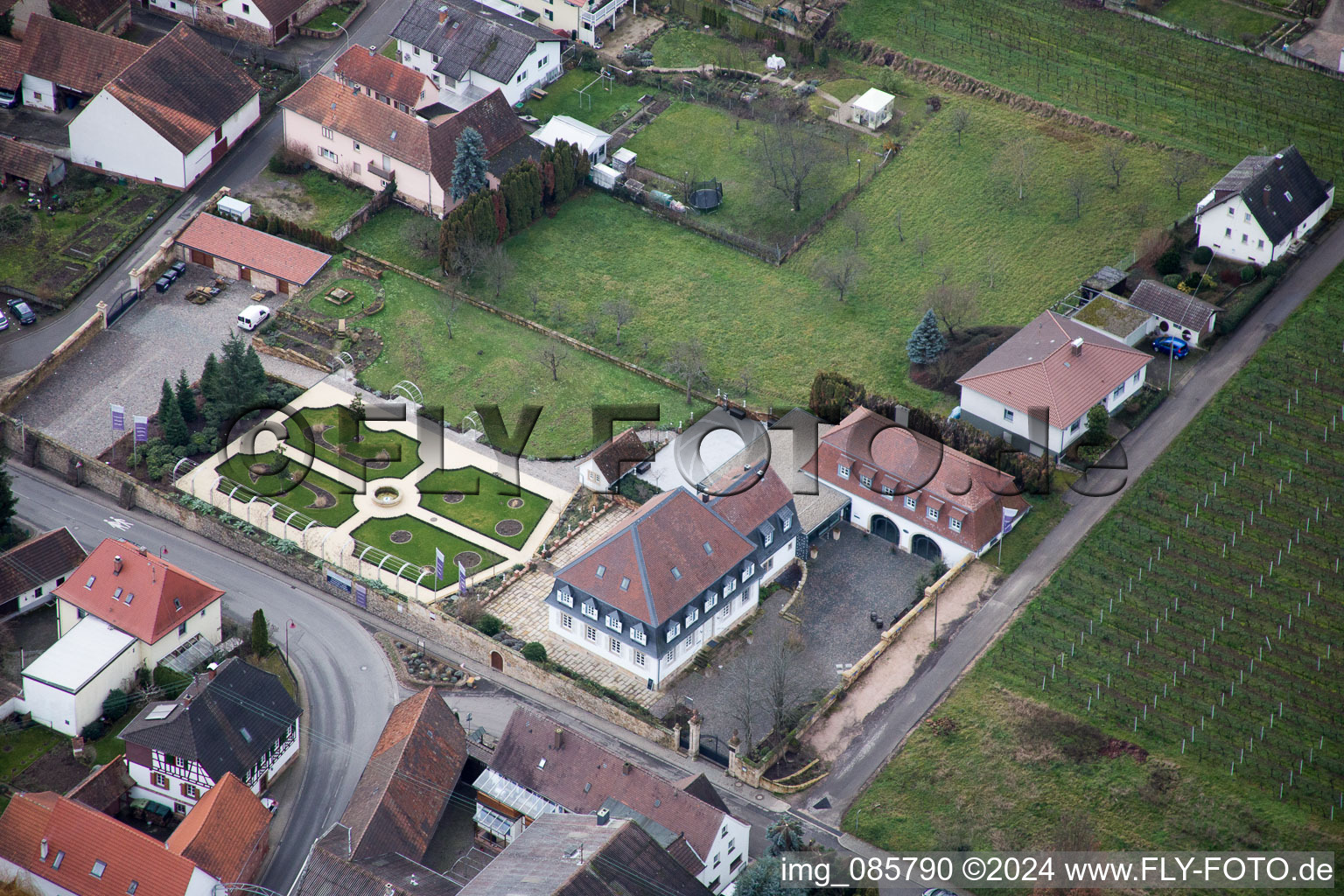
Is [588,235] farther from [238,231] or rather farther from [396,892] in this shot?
[396,892]

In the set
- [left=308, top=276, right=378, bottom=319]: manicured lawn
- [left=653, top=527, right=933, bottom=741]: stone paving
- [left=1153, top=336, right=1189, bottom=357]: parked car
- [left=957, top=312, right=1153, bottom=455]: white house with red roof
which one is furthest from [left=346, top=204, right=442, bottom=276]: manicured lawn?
[left=1153, top=336, right=1189, bottom=357]: parked car

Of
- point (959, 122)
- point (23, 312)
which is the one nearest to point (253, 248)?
point (23, 312)

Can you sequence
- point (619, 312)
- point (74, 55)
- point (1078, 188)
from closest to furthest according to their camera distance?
point (619, 312) < point (1078, 188) < point (74, 55)

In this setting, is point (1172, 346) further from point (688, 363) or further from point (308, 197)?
point (308, 197)

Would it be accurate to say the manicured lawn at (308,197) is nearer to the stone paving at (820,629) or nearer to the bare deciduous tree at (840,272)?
the bare deciduous tree at (840,272)

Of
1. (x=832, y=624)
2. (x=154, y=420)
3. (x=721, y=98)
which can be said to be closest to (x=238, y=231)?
(x=154, y=420)

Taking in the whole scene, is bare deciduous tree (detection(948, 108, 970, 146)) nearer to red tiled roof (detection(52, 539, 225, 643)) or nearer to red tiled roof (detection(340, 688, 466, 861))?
red tiled roof (detection(340, 688, 466, 861))
